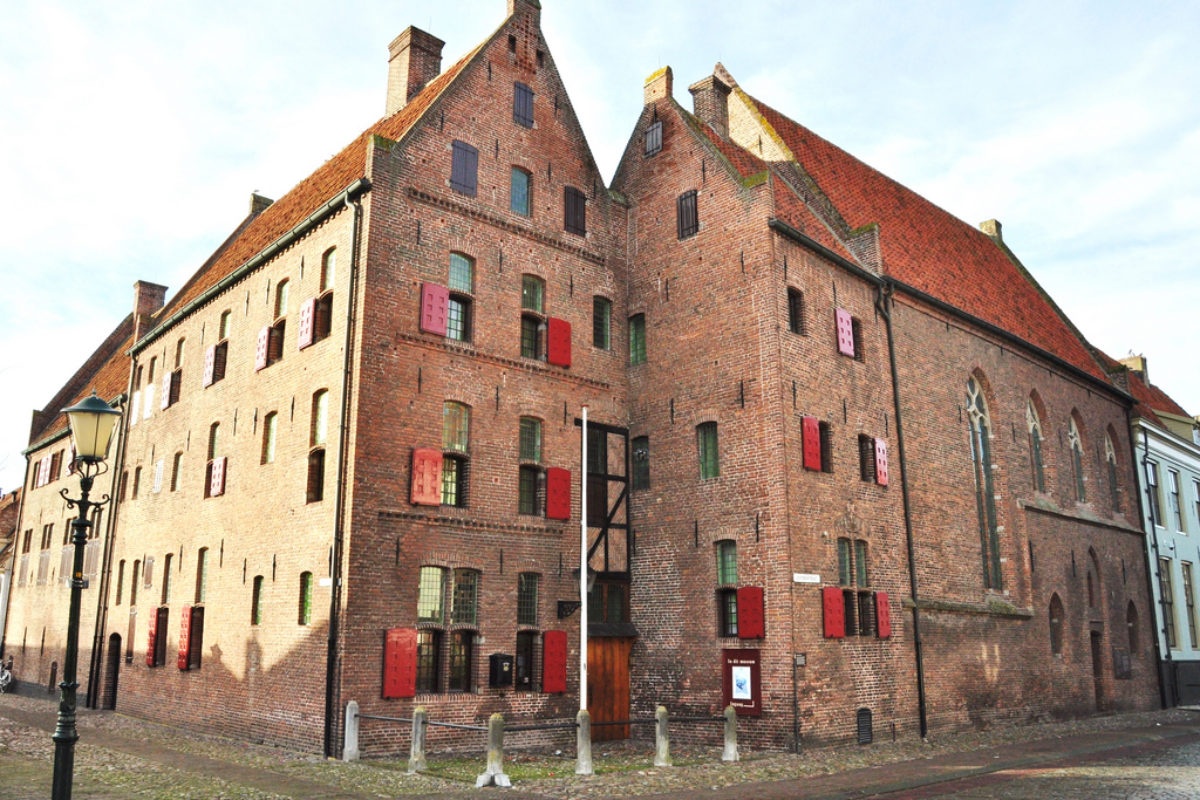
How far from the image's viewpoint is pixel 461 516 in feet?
58.1

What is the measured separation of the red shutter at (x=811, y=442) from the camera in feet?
61.1

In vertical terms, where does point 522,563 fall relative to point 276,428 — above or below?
below

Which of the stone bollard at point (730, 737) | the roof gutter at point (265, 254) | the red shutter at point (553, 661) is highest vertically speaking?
the roof gutter at point (265, 254)

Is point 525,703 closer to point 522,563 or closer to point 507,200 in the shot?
point 522,563

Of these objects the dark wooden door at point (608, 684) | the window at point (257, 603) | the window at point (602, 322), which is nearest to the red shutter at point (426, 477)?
the window at point (257, 603)

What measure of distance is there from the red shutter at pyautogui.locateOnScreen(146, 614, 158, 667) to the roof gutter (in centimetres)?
787

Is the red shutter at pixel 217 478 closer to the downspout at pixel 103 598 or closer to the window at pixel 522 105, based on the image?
the downspout at pixel 103 598

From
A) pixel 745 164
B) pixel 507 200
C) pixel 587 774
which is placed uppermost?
pixel 745 164

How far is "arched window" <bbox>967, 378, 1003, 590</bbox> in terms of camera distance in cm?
2370

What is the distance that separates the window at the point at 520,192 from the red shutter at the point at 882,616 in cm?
1084

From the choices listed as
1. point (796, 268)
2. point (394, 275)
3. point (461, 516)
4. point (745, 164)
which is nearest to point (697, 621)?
point (461, 516)

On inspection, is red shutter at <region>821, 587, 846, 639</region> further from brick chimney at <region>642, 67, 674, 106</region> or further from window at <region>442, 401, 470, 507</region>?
brick chimney at <region>642, 67, 674, 106</region>

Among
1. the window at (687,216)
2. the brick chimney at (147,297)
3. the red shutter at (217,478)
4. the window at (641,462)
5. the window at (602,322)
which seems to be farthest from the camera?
the brick chimney at (147,297)

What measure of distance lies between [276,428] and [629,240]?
900 cm
